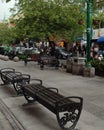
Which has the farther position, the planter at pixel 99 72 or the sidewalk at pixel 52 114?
the planter at pixel 99 72

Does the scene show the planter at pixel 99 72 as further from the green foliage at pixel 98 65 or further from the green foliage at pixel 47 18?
the green foliage at pixel 47 18

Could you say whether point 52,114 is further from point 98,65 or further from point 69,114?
point 98,65

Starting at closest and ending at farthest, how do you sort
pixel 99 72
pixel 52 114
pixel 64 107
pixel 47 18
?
pixel 64 107, pixel 52 114, pixel 99 72, pixel 47 18

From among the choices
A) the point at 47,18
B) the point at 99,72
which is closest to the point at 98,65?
the point at 99,72

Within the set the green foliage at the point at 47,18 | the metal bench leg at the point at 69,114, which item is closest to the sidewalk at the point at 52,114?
the metal bench leg at the point at 69,114

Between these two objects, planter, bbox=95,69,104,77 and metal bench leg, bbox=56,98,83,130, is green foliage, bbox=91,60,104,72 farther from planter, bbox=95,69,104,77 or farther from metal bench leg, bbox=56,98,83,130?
metal bench leg, bbox=56,98,83,130

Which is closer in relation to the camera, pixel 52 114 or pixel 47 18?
pixel 52 114

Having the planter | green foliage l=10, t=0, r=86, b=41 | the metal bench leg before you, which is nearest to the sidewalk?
the metal bench leg

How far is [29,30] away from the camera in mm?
21719

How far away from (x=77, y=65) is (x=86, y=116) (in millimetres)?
8652

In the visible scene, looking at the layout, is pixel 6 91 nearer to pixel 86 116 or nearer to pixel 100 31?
pixel 86 116

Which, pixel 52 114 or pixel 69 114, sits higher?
pixel 69 114

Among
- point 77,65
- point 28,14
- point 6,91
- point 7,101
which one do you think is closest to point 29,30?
point 28,14

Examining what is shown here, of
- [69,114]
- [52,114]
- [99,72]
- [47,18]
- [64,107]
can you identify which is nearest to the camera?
[64,107]
